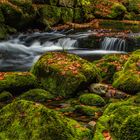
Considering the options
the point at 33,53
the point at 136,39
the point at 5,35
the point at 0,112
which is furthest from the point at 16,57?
the point at 0,112

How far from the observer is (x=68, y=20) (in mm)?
25531

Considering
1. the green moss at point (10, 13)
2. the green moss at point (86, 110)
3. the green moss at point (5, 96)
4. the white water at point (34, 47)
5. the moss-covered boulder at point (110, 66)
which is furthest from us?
the green moss at point (10, 13)

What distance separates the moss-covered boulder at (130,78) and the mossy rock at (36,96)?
1790 millimetres

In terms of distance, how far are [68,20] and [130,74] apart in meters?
16.5

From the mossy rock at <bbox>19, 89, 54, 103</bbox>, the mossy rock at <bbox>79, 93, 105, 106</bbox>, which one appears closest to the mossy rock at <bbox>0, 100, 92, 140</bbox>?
the mossy rock at <bbox>79, 93, 105, 106</bbox>

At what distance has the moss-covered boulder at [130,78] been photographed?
9.17 metres

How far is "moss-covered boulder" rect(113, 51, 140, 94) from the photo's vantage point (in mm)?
9172

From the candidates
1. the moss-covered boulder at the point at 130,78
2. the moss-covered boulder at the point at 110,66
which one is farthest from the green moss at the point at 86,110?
the moss-covered boulder at the point at 110,66

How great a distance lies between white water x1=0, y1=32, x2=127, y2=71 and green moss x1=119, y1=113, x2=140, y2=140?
1051 cm

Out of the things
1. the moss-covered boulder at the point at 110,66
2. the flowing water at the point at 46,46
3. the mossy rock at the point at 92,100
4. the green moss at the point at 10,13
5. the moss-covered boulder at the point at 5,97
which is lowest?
the flowing water at the point at 46,46

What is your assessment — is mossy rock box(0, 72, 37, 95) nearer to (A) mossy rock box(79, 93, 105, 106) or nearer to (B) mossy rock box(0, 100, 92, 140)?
(A) mossy rock box(79, 93, 105, 106)

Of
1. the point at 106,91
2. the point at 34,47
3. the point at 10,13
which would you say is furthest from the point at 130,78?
the point at 10,13

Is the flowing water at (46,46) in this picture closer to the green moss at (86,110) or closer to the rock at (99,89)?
the rock at (99,89)

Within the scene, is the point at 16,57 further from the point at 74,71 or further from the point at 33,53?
the point at 74,71
